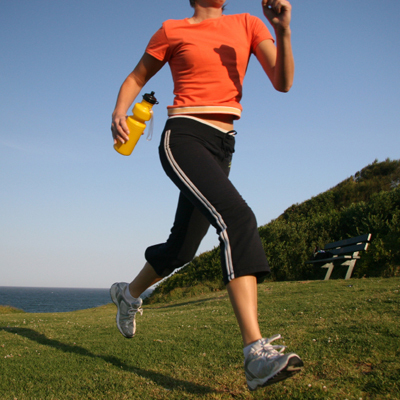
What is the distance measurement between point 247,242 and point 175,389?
3.76 feet

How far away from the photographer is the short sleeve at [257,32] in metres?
2.75

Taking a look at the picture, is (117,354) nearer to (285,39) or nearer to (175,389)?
(175,389)

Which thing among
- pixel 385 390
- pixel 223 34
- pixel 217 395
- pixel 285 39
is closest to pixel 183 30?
pixel 223 34

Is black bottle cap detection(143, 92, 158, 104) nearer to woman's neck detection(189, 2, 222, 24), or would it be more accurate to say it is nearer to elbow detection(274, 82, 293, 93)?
woman's neck detection(189, 2, 222, 24)

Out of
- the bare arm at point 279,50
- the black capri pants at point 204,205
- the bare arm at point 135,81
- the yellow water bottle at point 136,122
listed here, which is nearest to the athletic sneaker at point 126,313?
the black capri pants at point 204,205

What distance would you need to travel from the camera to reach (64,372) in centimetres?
295

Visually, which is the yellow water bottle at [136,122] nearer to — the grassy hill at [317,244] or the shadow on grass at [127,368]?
the shadow on grass at [127,368]

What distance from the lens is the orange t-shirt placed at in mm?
2531

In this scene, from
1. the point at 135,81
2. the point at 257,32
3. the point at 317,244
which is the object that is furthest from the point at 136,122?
the point at 317,244

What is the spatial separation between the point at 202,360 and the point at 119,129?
194 centimetres

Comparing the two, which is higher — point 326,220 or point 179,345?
point 326,220

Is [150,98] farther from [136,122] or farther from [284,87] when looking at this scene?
[284,87]

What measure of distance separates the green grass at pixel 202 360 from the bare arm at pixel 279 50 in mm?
1934

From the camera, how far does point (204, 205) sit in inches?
85.7
